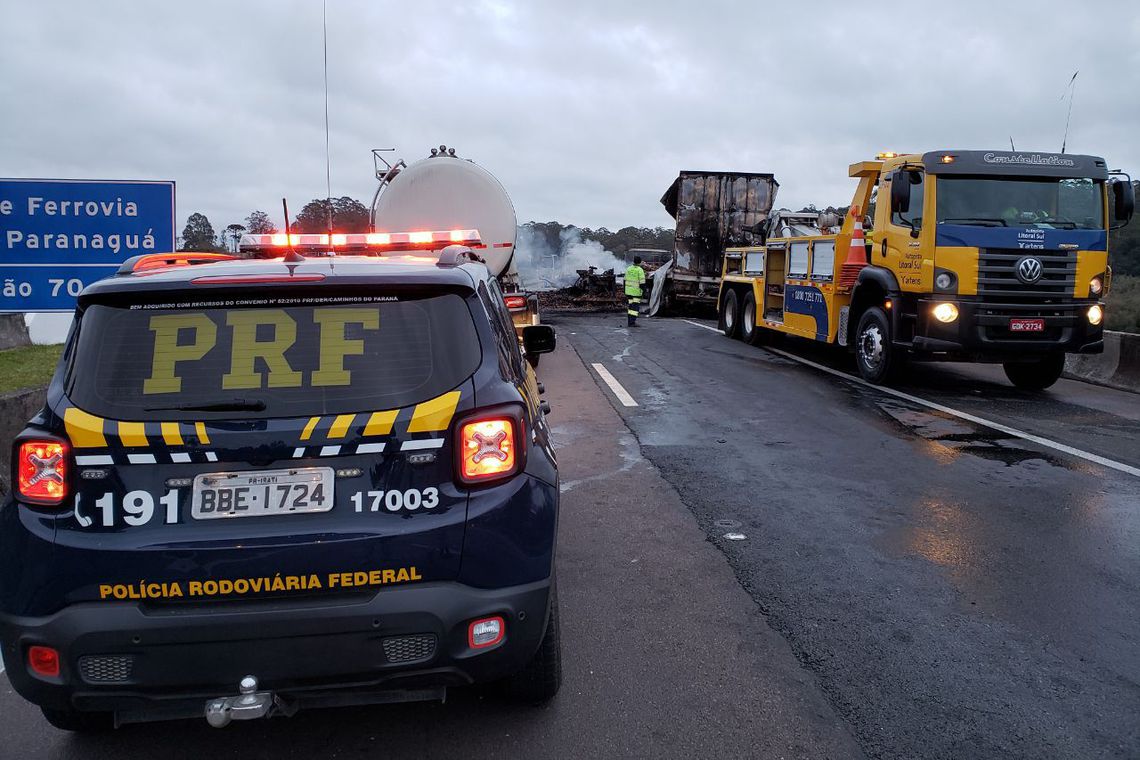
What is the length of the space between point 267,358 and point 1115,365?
12335 millimetres

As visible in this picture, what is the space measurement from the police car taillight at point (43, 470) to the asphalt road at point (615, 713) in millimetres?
1064

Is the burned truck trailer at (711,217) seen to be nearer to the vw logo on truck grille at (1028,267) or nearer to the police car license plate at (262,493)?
the vw logo on truck grille at (1028,267)

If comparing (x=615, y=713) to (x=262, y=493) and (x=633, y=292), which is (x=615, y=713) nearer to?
(x=262, y=493)

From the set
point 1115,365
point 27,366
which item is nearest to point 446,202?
point 27,366

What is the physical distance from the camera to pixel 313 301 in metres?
2.85

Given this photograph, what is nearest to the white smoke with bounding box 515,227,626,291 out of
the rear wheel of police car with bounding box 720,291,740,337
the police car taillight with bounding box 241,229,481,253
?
the rear wheel of police car with bounding box 720,291,740,337

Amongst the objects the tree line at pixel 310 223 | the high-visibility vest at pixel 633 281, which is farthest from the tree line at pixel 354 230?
the high-visibility vest at pixel 633 281

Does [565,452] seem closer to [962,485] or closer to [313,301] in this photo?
[962,485]

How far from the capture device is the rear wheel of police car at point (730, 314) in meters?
17.3

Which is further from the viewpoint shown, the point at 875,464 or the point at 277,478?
the point at 875,464

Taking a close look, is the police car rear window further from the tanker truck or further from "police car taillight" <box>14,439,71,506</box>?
the tanker truck

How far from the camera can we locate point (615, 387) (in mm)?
11102

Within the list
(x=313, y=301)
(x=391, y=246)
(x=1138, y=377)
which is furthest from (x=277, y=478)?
(x=1138, y=377)

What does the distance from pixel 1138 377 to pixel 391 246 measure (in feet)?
33.6
